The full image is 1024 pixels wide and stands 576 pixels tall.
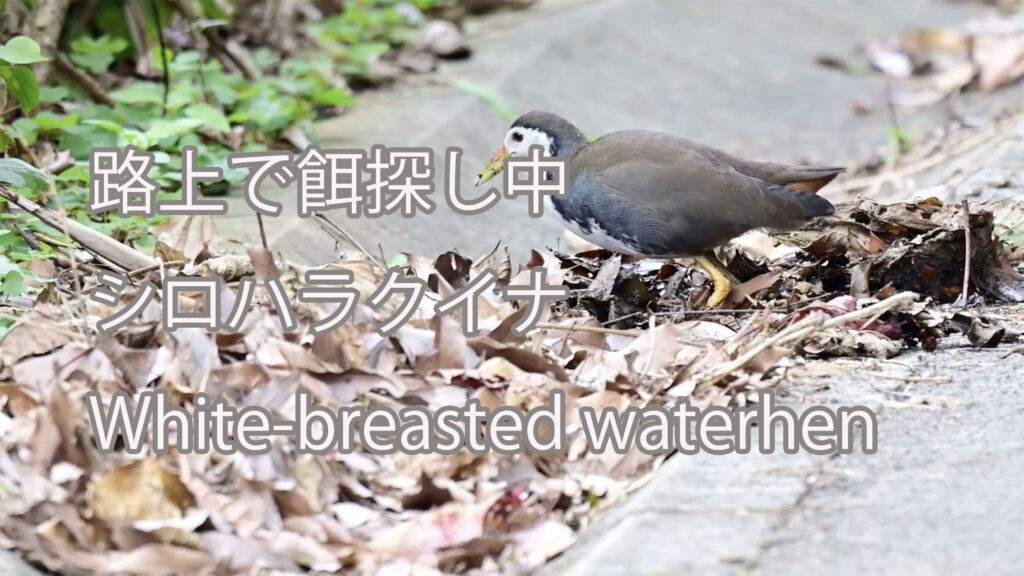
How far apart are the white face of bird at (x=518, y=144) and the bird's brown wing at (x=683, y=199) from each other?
37 cm

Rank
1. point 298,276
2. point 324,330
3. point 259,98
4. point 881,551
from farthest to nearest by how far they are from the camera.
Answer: point 259,98 < point 298,276 < point 324,330 < point 881,551

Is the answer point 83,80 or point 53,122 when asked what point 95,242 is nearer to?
point 53,122

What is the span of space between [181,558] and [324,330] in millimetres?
765

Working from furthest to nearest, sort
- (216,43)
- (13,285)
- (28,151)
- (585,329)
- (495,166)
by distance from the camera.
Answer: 1. (216,43)
2. (28,151)
3. (495,166)
4. (13,285)
5. (585,329)

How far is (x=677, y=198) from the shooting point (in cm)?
390

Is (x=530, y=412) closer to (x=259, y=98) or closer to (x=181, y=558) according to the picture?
(x=181, y=558)

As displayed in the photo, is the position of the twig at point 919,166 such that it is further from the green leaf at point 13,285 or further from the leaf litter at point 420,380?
the green leaf at point 13,285

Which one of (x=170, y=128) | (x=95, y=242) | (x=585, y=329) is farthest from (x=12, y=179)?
(x=585, y=329)

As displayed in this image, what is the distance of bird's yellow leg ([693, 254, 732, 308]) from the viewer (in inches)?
156

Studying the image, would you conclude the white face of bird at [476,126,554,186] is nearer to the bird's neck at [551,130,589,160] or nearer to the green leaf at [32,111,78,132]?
the bird's neck at [551,130,589,160]

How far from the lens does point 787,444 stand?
2.92m

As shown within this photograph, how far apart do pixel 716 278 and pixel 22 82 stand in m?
2.11

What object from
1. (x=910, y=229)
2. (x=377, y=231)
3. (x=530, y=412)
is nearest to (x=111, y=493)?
(x=530, y=412)

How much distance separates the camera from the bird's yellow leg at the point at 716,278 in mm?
3967
